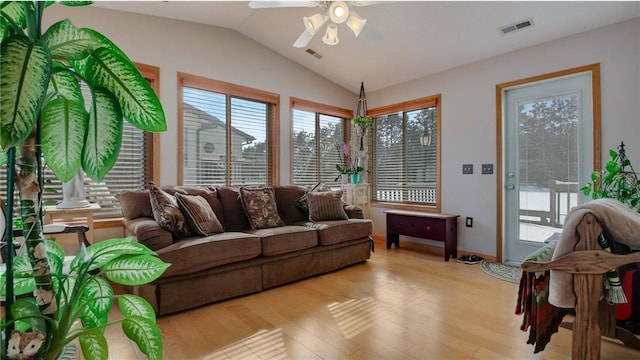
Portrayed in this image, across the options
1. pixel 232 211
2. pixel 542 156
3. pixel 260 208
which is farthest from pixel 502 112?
pixel 232 211

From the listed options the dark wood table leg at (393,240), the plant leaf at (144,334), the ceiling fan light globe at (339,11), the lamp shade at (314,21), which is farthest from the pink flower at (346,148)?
the plant leaf at (144,334)

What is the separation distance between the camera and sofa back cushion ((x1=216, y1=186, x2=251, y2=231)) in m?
3.28

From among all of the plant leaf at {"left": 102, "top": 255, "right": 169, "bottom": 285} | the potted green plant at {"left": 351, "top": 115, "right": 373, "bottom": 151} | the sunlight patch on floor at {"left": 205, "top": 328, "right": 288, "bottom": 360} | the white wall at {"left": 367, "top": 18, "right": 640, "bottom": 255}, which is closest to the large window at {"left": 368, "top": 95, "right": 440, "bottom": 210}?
the white wall at {"left": 367, "top": 18, "right": 640, "bottom": 255}

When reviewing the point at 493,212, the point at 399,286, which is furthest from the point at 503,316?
the point at 493,212

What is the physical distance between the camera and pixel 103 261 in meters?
0.71

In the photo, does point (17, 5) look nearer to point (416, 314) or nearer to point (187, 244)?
point (187, 244)

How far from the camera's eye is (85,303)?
681mm

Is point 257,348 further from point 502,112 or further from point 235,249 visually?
point 502,112

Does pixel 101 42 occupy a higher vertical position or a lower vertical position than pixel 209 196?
higher

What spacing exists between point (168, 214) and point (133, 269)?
6.52 feet

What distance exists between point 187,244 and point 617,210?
8.64ft

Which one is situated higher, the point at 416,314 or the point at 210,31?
the point at 210,31

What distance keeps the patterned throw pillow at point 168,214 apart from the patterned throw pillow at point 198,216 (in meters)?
0.06

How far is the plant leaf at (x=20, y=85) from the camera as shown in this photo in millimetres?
482
